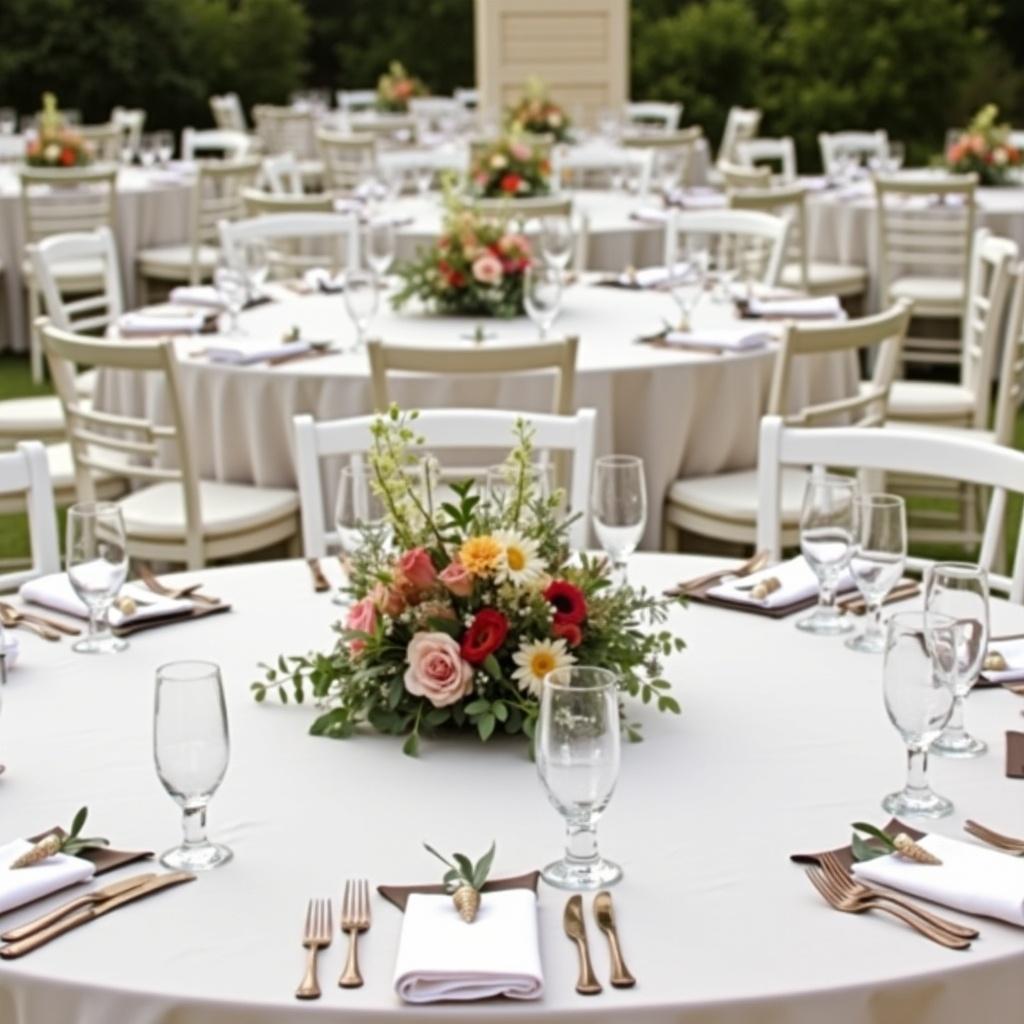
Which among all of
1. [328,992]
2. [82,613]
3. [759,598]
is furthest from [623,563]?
[328,992]

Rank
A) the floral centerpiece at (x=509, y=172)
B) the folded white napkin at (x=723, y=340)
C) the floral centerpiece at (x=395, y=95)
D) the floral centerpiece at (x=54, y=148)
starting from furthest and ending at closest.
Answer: the floral centerpiece at (x=395, y=95)
the floral centerpiece at (x=54, y=148)
the floral centerpiece at (x=509, y=172)
the folded white napkin at (x=723, y=340)

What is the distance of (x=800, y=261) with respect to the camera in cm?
822

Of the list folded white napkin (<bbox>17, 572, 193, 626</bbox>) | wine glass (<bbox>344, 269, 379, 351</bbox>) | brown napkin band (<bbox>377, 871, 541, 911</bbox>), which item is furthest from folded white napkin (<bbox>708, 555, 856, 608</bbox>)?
A: wine glass (<bbox>344, 269, 379, 351</bbox>)

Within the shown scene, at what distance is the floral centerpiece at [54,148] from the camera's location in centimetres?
975

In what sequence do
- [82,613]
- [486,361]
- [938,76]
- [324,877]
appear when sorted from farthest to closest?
1. [938,76]
2. [486,361]
3. [82,613]
4. [324,877]

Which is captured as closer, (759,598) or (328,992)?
(328,992)

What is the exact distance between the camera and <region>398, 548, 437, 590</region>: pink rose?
2.31 metres

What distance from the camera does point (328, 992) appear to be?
1.73 m

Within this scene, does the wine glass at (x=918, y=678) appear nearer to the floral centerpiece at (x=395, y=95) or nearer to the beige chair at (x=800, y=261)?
the beige chair at (x=800, y=261)

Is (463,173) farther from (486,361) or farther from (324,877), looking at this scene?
(324,877)

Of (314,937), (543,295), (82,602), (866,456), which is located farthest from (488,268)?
(314,937)

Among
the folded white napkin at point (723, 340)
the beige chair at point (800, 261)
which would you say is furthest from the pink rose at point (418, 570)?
the beige chair at point (800, 261)

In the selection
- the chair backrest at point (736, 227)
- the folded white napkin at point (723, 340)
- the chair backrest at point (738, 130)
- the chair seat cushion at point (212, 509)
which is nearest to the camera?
the chair seat cushion at point (212, 509)

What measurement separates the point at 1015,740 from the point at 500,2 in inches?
478
